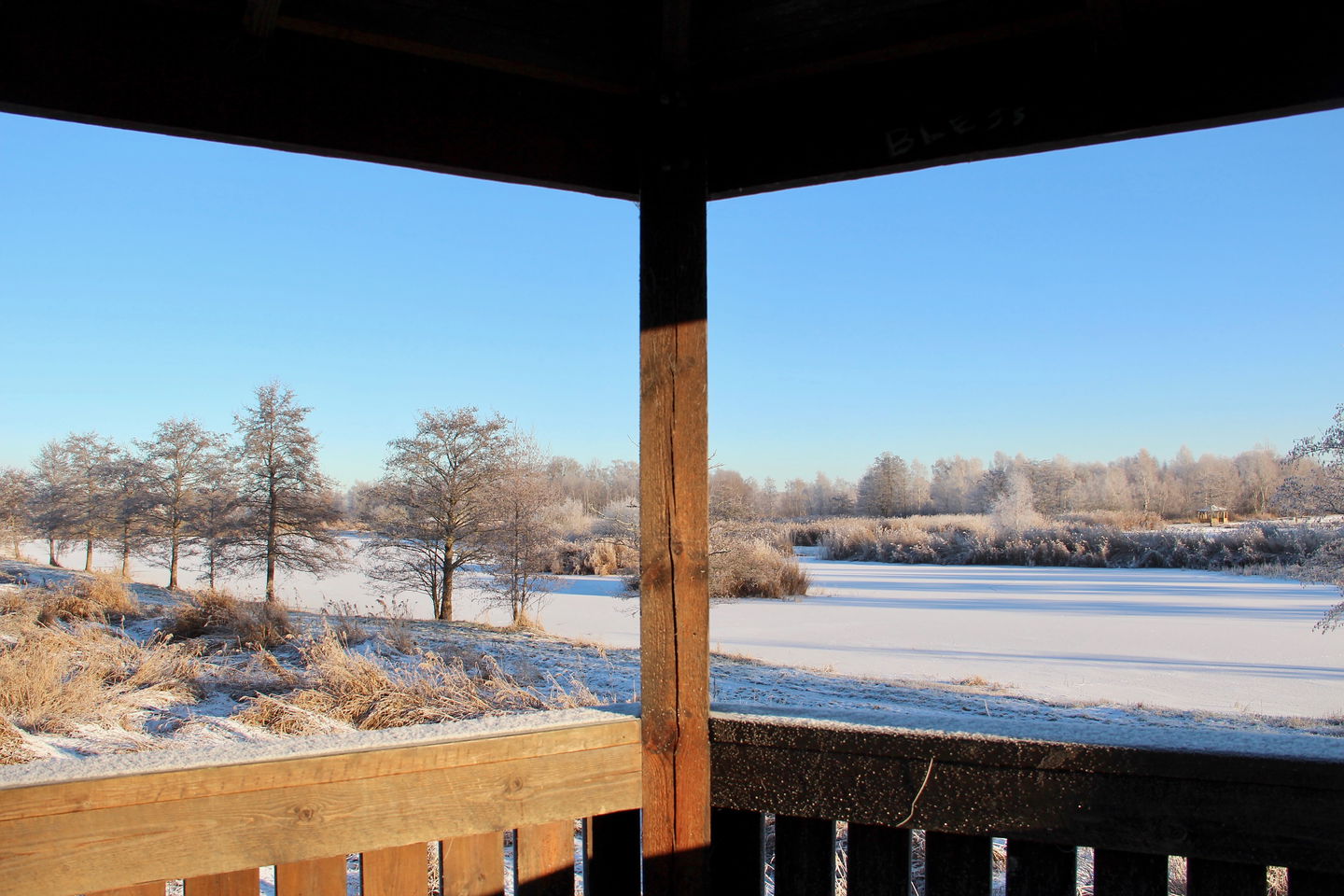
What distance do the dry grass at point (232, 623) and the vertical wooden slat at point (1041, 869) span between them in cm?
704

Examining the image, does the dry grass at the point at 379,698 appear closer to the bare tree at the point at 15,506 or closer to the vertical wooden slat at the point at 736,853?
the vertical wooden slat at the point at 736,853

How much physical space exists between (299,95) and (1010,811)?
164 cm

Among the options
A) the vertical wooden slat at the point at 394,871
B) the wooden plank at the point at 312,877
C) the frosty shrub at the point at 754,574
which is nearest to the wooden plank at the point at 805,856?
the vertical wooden slat at the point at 394,871

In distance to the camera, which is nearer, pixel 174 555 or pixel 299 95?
pixel 299 95

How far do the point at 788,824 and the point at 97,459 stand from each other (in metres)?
18.0

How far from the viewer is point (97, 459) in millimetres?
15031

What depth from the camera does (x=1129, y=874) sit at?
3.77 feet

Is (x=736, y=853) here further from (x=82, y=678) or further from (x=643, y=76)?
(x=82, y=678)

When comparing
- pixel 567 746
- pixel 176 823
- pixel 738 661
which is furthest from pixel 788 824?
pixel 738 661

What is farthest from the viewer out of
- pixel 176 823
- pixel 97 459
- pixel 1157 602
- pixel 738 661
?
pixel 97 459

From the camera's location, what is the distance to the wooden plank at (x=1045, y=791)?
1.07 metres

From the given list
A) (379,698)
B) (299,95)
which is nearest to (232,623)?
(379,698)

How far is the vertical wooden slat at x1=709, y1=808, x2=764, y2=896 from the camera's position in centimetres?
136

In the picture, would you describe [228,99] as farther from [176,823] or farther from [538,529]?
[538,529]
